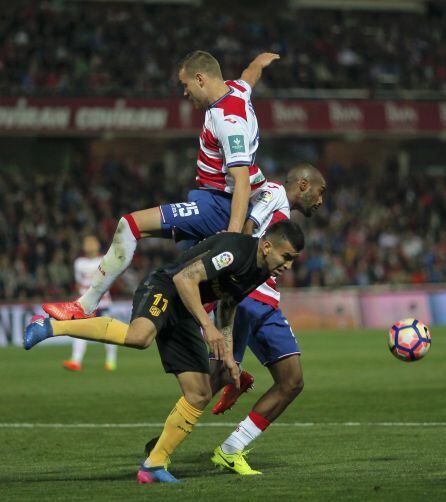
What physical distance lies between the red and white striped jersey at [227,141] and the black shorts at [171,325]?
0.99 meters

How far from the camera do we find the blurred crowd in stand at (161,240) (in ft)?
95.1

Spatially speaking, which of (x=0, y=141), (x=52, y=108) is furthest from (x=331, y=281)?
(x=0, y=141)

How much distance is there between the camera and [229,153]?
27.2 feet

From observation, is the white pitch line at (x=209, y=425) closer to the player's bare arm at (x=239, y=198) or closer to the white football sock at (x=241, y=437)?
Answer: the white football sock at (x=241, y=437)

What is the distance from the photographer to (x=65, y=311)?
8023 millimetres

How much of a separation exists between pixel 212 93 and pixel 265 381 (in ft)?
32.2

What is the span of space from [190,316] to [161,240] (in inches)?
918

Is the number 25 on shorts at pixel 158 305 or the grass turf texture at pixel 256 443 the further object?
the number 25 on shorts at pixel 158 305

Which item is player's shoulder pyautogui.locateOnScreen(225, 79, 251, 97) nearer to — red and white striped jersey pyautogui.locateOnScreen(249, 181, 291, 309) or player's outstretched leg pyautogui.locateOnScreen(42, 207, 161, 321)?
red and white striped jersey pyautogui.locateOnScreen(249, 181, 291, 309)

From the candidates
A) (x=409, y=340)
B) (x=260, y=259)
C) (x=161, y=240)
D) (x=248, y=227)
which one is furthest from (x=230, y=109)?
(x=161, y=240)

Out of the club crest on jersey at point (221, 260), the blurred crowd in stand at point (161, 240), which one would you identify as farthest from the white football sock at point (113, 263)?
the blurred crowd in stand at point (161, 240)

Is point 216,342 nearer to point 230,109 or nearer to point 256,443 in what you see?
point 230,109

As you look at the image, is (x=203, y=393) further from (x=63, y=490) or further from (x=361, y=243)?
(x=361, y=243)

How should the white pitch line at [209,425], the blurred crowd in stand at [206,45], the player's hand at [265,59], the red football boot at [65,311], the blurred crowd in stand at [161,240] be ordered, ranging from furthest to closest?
the blurred crowd in stand at [206,45]
the blurred crowd in stand at [161,240]
the white pitch line at [209,425]
the player's hand at [265,59]
the red football boot at [65,311]
